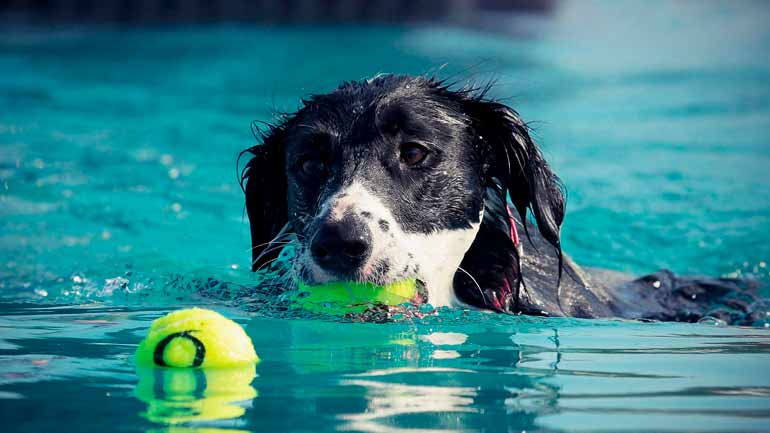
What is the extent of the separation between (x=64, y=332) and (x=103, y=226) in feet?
12.1

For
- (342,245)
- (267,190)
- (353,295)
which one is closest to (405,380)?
(342,245)

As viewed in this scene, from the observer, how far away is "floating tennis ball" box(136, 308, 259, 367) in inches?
126

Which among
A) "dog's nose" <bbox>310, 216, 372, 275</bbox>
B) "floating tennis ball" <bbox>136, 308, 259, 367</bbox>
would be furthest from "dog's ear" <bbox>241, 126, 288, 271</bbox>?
"floating tennis ball" <bbox>136, 308, 259, 367</bbox>

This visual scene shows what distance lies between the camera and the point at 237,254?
7246 millimetres

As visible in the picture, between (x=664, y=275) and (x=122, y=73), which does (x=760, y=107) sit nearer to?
(x=664, y=275)

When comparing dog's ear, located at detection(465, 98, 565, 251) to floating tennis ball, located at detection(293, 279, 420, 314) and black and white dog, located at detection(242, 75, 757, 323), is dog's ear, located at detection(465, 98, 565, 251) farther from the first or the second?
floating tennis ball, located at detection(293, 279, 420, 314)

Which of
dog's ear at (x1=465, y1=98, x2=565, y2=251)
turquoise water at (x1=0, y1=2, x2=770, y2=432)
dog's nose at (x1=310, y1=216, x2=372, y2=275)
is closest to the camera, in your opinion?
turquoise water at (x1=0, y1=2, x2=770, y2=432)

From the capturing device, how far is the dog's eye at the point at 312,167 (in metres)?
4.29

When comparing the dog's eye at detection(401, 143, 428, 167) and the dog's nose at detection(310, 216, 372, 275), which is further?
the dog's eye at detection(401, 143, 428, 167)

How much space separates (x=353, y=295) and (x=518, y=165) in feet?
3.53

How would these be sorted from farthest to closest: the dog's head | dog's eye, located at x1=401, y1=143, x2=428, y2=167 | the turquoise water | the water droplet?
the water droplet → dog's eye, located at x1=401, y1=143, x2=428, y2=167 → the dog's head → the turquoise water

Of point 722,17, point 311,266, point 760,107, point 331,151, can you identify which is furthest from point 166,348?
point 722,17

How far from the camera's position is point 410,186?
4.16 metres

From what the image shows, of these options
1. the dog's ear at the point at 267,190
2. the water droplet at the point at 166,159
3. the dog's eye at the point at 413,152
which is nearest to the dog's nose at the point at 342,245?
the dog's eye at the point at 413,152
